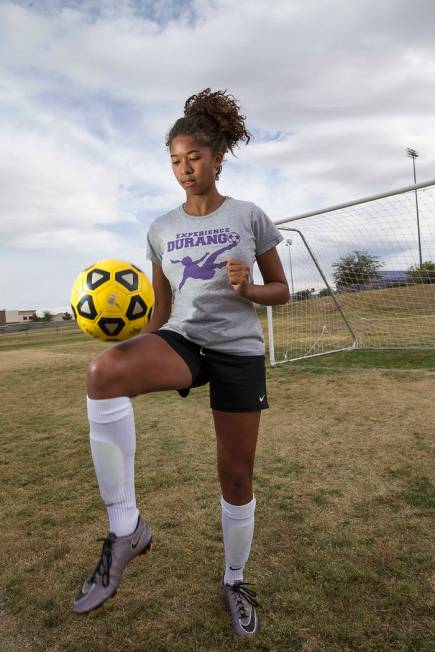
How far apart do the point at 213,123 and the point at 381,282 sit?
30.3 feet

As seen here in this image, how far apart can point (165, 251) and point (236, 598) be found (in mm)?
1641

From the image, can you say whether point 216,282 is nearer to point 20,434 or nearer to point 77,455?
point 77,455

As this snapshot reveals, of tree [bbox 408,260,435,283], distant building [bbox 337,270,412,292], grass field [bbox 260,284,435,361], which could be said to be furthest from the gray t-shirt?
grass field [bbox 260,284,435,361]

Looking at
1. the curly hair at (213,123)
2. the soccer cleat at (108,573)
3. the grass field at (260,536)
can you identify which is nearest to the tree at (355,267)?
the grass field at (260,536)

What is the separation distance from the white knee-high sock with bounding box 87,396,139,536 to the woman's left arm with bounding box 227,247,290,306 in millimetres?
638

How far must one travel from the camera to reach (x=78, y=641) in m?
2.02

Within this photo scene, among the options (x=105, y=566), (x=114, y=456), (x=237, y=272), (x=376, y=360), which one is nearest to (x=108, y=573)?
(x=105, y=566)

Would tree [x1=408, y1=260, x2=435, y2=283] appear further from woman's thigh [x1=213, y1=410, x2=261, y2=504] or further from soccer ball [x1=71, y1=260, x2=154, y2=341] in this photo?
soccer ball [x1=71, y1=260, x2=154, y2=341]

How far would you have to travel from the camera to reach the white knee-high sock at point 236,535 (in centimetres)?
226

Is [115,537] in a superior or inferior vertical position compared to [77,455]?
superior

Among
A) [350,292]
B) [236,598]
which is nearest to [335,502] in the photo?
[236,598]

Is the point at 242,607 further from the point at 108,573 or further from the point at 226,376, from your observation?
the point at 226,376

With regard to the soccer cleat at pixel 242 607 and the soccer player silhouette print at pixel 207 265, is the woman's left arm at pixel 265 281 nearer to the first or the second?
the soccer player silhouette print at pixel 207 265

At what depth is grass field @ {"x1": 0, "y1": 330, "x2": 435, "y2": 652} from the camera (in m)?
2.06
